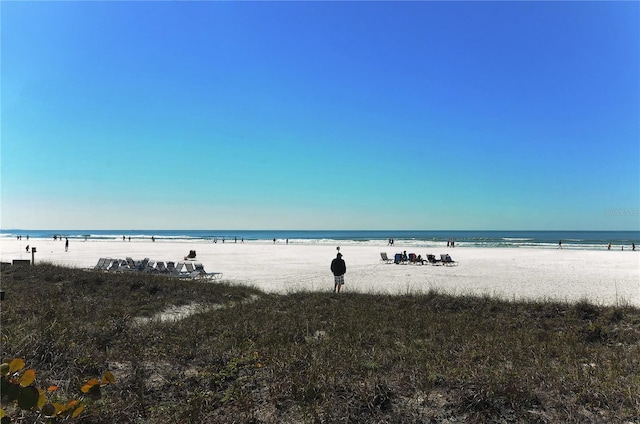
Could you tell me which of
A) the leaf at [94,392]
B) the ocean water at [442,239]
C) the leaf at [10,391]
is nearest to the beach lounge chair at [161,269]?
the leaf at [94,392]

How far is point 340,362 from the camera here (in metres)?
5.10

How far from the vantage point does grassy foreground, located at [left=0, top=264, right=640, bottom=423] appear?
3.96m

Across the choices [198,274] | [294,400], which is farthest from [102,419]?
[198,274]

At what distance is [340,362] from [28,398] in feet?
13.4

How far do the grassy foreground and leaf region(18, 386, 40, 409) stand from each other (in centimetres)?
257

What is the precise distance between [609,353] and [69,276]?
15.3 meters

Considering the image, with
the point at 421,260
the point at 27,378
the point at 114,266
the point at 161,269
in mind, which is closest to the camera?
the point at 27,378

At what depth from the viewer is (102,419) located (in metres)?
3.71

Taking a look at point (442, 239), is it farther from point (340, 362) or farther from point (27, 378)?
point (27, 378)

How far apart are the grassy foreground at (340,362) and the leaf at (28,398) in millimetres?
2566

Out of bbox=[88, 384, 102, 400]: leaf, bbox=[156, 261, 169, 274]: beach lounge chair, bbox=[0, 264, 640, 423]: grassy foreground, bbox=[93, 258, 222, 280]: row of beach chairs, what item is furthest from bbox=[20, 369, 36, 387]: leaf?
bbox=[156, 261, 169, 274]: beach lounge chair

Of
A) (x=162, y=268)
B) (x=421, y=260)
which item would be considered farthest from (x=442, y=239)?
(x=162, y=268)

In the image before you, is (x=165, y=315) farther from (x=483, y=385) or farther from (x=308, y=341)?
(x=483, y=385)

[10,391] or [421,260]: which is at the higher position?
[10,391]
